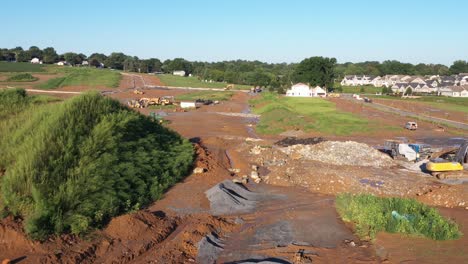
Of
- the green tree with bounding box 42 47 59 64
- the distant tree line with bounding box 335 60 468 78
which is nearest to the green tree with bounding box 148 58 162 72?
the green tree with bounding box 42 47 59 64

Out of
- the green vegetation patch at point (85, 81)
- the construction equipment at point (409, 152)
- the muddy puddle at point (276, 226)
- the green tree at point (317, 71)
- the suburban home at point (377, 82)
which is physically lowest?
the muddy puddle at point (276, 226)

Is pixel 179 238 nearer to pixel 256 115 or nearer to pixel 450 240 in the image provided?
pixel 450 240

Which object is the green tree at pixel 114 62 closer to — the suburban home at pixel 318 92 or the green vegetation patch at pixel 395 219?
the suburban home at pixel 318 92

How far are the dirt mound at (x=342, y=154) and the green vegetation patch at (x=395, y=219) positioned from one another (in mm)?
10396

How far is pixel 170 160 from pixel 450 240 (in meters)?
11.0

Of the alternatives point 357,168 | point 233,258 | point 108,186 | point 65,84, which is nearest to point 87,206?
point 108,186

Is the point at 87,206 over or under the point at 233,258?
over

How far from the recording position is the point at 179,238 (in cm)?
1312

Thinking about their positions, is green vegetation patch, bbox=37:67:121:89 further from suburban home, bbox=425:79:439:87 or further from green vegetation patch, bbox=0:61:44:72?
suburban home, bbox=425:79:439:87

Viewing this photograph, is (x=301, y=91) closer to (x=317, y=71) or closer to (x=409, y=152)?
(x=317, y=71)

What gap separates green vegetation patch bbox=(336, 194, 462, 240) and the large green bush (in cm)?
708

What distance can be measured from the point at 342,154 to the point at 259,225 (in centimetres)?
1341

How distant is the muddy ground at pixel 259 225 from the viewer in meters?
11.9

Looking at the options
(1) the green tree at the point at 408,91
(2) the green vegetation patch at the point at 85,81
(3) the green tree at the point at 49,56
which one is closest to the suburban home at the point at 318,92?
(1) the green tree at the point at 408,91
